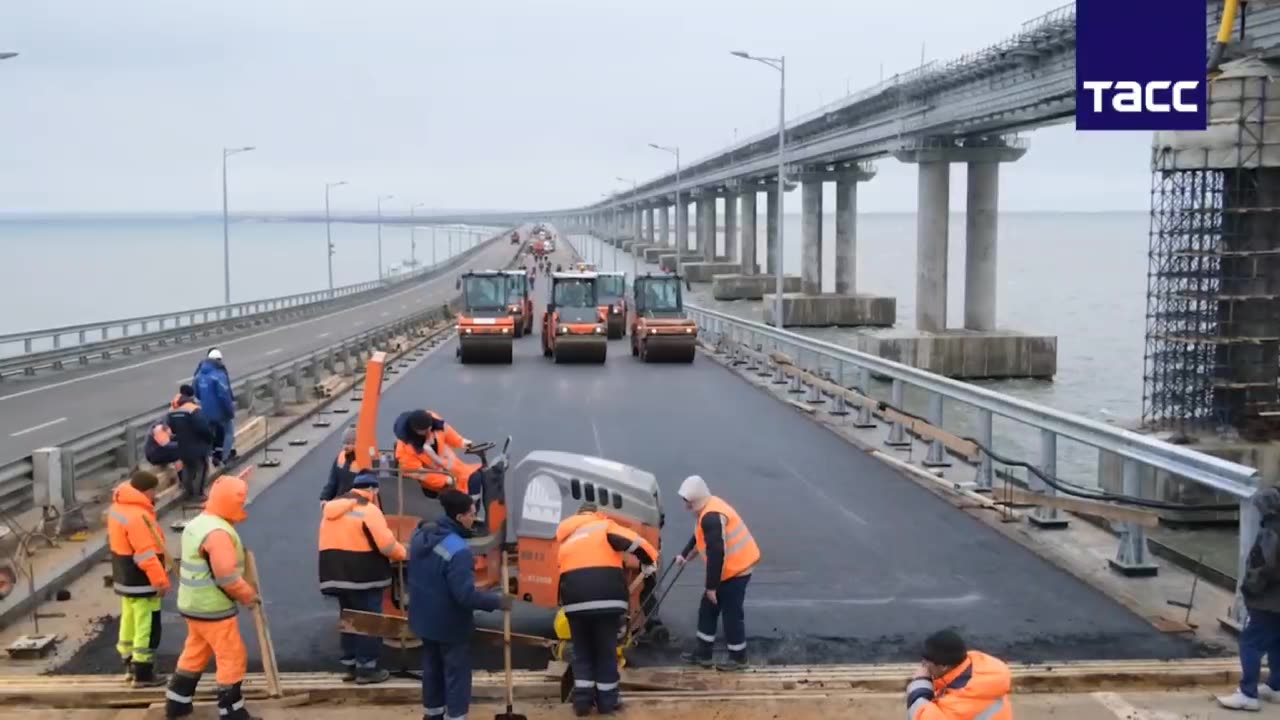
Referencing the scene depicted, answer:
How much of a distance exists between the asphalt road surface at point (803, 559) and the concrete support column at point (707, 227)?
12233 centimetres

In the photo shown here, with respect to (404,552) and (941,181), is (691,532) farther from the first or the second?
(941,181)

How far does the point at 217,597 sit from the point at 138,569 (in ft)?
3.90

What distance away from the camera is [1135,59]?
1374 centimetres

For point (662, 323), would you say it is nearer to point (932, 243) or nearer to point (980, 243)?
point (932, 243)

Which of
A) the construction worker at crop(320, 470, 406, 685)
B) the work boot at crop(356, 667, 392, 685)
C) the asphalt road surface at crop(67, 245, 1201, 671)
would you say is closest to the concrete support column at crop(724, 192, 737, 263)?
the asphalt road surface at crop(67, 245, 1201, 671)

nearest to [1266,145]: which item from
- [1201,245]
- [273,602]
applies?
[1201,245]

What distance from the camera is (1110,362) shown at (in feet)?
199

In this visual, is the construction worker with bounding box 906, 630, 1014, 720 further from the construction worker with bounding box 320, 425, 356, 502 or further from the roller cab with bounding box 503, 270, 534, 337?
the roller cab with bounding box 503, 270, 534, 337

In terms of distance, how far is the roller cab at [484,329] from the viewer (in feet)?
114

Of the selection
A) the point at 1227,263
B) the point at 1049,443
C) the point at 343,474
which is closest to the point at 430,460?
the point at 343,474

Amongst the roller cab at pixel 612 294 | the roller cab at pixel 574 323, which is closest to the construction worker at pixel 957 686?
the roller cab at pixel 574 323

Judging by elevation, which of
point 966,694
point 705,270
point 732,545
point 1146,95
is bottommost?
point 732,545

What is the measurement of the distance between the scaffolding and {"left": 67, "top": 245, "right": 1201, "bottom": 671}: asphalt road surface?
429 inches

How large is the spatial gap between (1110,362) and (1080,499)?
51663 mm
